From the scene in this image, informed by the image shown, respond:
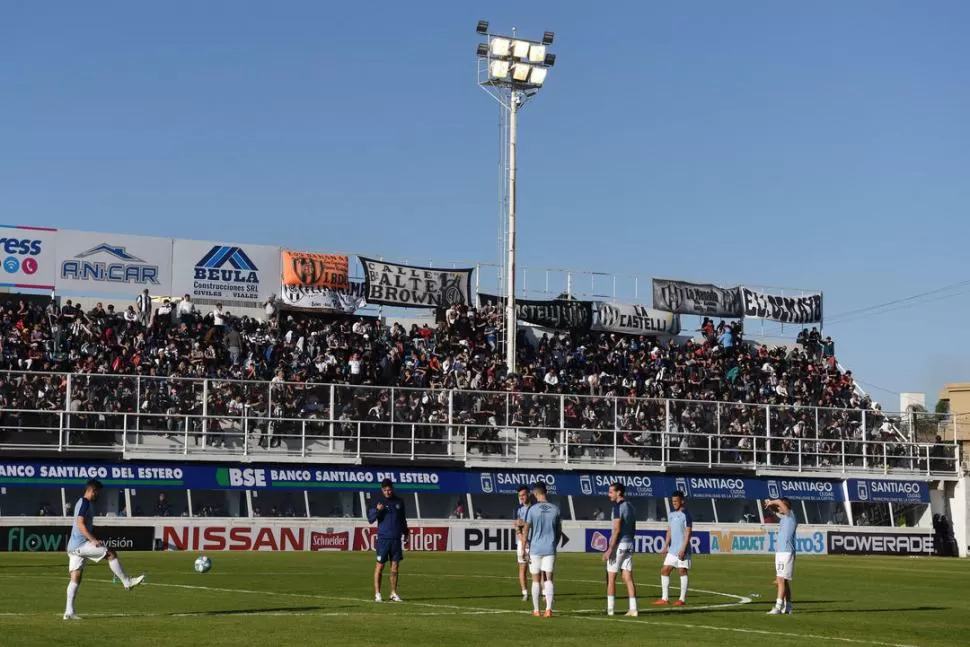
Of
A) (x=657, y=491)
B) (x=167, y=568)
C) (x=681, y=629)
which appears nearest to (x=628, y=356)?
(x=657, y=491)

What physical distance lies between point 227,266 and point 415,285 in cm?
873

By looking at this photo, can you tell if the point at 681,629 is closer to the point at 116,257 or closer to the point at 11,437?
the point at 11,437

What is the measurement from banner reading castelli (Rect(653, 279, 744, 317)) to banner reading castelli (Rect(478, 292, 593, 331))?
493 cm

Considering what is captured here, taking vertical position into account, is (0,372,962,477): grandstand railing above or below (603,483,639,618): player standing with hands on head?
above

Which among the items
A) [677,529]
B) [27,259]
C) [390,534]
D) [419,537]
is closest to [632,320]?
[419,537]

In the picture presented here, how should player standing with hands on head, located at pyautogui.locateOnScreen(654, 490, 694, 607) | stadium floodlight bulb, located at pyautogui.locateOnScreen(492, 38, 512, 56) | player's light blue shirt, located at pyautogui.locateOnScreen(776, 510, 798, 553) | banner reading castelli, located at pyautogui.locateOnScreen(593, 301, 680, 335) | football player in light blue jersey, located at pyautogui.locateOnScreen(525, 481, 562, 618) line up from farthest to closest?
banner reading castelli, located at pyautogui.locateOnScreen(593, 301, 680, 335), stadium floodlight bulb, located at pyautogui.locateOnScreen(492, 38, 512, 56), player standing with hands on head, located at pyautogui.locateOnScreen(654, 490, 694, 607), player's light blue shirt, located at pyautogui.locateOnScreen(776, 510, 798, 553), football player in light blue jersey, located at pyautogui.locateOnScreen(525, 481, 562, 618)

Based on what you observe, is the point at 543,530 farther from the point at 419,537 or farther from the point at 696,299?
the point at 696,299

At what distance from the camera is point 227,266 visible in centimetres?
6088

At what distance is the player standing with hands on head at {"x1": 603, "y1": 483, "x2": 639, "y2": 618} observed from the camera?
79.8ft

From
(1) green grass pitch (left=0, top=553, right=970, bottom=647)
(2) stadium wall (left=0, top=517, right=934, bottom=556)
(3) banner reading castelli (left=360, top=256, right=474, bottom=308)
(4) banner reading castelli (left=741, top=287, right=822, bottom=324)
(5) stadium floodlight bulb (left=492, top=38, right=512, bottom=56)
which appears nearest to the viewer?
(1) green grass pitch (left=0, top=553, right=970, bottom=647)

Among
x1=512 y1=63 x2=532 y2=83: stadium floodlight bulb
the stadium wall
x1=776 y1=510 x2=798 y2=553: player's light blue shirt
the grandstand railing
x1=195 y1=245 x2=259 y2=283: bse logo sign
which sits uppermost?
x1=512 y1=63 x2=532 y2=83: stadium floodlight bulb

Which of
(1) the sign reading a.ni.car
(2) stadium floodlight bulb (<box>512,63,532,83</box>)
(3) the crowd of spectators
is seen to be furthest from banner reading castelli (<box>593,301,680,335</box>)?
(1) the sign reading a.ni.car

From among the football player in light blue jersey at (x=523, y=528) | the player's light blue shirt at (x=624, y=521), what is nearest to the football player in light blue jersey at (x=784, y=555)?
the player's light blue shirt at (x=624, y=521)

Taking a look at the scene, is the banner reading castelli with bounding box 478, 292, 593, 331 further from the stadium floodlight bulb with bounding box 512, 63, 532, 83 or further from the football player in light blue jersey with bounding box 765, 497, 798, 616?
the football player in light blue jersey with bounding box 765, 497, 798, 616
